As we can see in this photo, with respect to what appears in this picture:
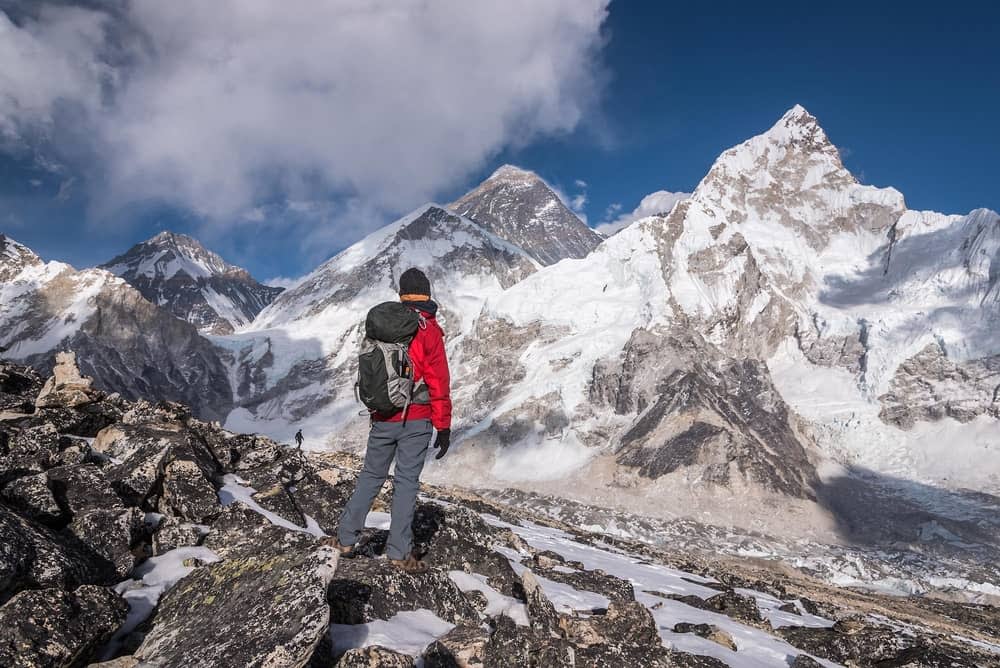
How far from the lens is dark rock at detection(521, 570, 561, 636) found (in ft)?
24.2

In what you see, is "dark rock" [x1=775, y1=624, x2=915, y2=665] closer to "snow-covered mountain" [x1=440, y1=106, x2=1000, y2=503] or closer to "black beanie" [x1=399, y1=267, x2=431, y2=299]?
"black beanie" [x1=399, y1=267, x2=431, y2=299]

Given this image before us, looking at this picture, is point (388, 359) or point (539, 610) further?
point (539, 610)

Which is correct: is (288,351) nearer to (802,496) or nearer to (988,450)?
(802,496)

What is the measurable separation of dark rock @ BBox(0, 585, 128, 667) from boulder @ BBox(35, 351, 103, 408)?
31.2ft

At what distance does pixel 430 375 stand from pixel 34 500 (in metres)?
5.30

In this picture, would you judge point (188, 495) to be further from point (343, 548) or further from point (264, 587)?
point (264, 587)

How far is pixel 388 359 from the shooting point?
730 cm

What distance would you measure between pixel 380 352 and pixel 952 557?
8952 centimetres

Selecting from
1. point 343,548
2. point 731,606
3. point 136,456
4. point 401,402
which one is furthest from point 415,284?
point 731,606

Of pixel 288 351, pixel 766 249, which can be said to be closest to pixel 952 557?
pixel 766 249

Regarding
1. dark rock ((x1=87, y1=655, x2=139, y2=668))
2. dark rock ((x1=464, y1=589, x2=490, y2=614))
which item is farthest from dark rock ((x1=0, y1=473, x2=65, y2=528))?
dark rock ((x1=464, y1=589, x2=490, y2=614))

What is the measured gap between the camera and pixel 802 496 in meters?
87.9

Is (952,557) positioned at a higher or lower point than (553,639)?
lower

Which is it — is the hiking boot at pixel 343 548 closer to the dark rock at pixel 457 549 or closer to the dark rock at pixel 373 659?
the dark rock at pixel 457 549
